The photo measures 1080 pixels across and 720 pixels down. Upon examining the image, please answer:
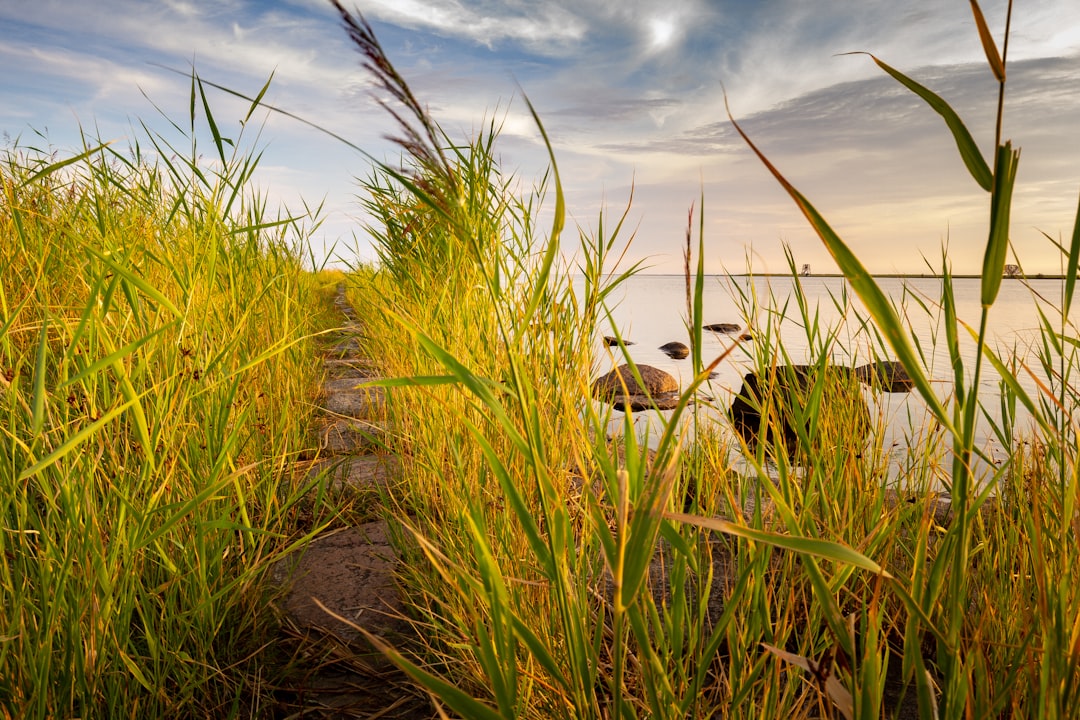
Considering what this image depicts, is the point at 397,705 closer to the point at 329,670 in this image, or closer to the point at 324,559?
the point at 329,670

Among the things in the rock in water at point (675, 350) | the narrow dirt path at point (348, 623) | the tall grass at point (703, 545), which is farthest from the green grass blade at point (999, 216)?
the rock in water at point (675, 350)

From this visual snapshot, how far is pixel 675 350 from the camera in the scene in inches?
358

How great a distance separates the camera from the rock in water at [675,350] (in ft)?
29.1

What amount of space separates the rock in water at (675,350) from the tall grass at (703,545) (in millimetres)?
6994

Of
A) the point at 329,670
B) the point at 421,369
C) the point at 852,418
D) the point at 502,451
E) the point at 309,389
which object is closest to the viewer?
the point at 329,670

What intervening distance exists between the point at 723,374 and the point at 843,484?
17.5ft

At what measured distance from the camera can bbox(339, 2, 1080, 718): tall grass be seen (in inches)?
19.6

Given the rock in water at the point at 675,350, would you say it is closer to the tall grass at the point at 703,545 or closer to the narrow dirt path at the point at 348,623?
the tall grass at the point at 703,545

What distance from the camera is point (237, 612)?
3.84ft

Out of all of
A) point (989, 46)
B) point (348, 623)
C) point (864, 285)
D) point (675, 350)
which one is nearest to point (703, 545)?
point (348, 623)

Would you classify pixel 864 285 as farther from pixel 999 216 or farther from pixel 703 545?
pixel 703 545

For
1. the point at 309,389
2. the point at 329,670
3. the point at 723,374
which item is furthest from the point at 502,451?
the point at 723,374

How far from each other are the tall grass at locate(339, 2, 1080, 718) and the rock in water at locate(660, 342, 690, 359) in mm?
6994

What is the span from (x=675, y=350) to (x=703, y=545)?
314 inches
